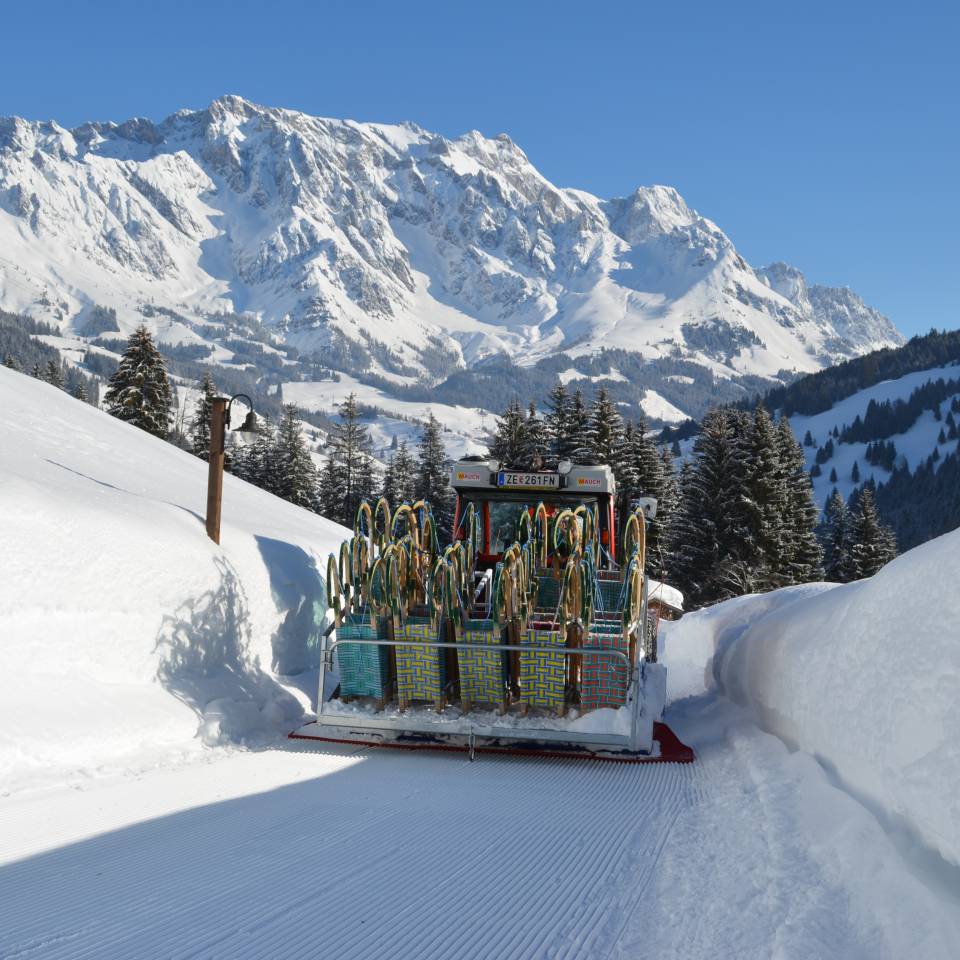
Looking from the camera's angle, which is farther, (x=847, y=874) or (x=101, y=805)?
(x=101, y=805)

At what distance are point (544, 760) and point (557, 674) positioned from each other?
84 cm

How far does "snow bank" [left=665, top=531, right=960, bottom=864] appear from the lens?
4.63 metres

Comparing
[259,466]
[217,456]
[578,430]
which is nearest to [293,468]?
[259,466]

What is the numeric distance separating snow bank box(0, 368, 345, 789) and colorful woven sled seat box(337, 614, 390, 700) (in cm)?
128

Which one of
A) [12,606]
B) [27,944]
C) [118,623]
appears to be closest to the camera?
[27,944]

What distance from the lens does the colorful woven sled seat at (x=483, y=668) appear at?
29.8 ft

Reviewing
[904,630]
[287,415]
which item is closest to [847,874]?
[904,630]

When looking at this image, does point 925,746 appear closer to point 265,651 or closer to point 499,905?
point 499,905

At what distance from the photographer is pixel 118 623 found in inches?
376

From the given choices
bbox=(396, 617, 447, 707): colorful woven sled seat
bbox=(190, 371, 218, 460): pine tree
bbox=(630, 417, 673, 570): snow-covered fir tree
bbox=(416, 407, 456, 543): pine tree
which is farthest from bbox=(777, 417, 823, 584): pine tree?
bbox=(396, 617, 447, 707): colorful woven sled seat

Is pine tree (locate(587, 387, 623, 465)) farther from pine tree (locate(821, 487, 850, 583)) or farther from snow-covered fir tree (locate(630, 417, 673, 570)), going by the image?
pine tree (locate(821, 487, 850, 583))

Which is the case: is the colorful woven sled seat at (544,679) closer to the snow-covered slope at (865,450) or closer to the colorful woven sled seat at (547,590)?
the colorful woven sled seat at (547,590)

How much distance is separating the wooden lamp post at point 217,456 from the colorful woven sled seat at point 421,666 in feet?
12.3

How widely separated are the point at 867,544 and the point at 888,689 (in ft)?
144
